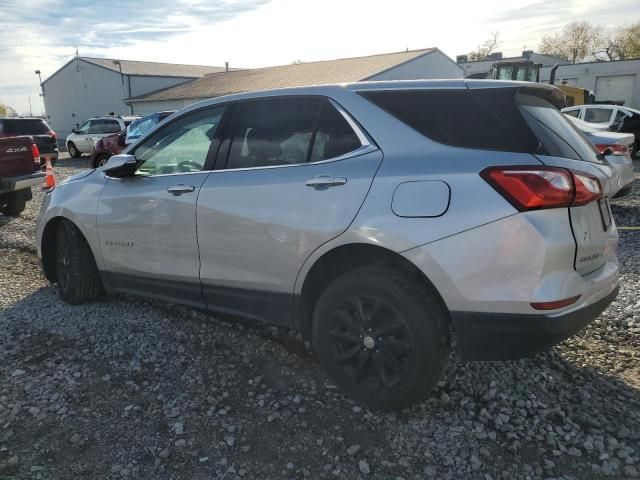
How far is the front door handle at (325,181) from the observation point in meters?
2.86

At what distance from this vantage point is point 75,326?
13.7ft

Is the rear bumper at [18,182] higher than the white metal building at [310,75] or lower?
lower

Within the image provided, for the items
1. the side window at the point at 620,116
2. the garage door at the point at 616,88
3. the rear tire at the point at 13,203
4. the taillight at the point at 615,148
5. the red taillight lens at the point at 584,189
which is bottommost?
the rear tire at the point at 13,203

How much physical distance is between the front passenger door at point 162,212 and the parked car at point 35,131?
1485cm

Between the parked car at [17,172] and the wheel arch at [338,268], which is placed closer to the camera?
the wheel arch at [338,268]

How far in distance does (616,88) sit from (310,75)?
21.1 m

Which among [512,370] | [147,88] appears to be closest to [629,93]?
[147,88]

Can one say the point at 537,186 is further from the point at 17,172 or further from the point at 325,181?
the point at 17,172

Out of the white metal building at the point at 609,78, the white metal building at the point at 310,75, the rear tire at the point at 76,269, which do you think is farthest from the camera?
the white metal building at the point at 609,78

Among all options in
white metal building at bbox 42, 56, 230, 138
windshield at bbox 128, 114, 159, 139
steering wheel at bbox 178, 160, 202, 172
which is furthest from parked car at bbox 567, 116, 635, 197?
white metal building at bbox 42, 56, 230, 138

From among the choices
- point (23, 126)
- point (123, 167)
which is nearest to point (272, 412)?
point (123, 167)

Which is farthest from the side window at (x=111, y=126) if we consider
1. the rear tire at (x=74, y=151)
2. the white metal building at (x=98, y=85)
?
the white metal building at (x=98, y=85)

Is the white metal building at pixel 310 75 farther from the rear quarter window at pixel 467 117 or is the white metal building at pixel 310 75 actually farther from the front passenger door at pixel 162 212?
the rear quarter window at pixel 467 117

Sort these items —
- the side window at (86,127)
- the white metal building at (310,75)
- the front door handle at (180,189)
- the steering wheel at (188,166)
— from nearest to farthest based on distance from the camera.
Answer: the front door handle at (180,189), the steering wheel at (188,166), the side window at (86,127), the white metal building at (310,75)
